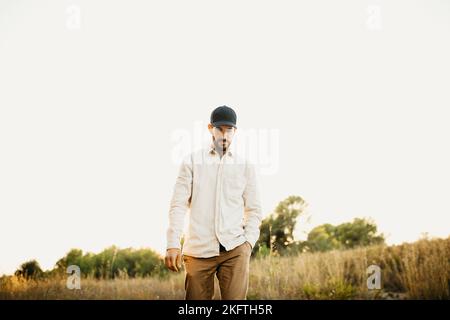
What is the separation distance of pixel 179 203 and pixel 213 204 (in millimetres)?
289

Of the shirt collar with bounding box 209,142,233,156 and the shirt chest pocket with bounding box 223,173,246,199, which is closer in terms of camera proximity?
the shirt chest pocket with bounding box 223,173,246,199

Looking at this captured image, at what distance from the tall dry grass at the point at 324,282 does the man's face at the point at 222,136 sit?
11.8 feet

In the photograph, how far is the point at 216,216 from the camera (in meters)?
2.95

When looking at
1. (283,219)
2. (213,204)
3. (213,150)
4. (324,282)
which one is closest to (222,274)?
(213,204)

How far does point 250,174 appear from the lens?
3.26 metres

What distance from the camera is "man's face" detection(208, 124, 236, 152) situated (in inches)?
125

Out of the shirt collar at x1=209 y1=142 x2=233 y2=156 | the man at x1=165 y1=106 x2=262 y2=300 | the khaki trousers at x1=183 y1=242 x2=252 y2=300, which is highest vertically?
the shirt collar at x1=209 y1=142 x2=233 y2=156

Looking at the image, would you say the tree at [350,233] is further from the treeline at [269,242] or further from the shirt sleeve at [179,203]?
the shirt sleeve at [179,203]

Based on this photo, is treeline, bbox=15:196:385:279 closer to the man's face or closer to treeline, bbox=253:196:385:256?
treeline, bbox=253:196:385:256

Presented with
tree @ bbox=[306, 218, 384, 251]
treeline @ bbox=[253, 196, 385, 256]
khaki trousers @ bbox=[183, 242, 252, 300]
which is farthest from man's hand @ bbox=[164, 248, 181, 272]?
tree @ bbox=[306, 218, 384, 251]

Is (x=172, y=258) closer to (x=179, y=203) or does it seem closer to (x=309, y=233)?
(x=179, y=203)

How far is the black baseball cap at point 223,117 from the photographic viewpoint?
123 inches
